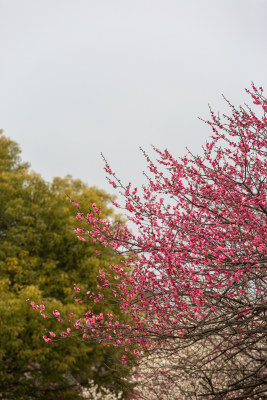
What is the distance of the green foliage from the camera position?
45.8 ft

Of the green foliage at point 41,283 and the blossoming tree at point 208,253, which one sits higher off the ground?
the green foliage at point 41,283

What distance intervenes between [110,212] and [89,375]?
6.58 m

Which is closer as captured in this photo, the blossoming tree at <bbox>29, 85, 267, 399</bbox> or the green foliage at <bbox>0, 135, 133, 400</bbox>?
the blossoming tree at <bbox>29, 85, 267, 399</bbox>

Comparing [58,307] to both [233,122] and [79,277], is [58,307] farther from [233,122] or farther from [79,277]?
[233,122]

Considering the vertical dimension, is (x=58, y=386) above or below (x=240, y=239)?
above

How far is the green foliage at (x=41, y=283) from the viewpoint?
14.0m

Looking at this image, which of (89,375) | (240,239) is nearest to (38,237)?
(89,375)

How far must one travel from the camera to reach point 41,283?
616 inches

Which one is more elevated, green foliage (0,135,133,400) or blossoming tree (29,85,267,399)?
green foliage (0,135,133,400)

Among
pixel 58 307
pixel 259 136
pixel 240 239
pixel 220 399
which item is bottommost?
pixel 220 399

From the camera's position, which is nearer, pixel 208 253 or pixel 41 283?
pixel 208 253

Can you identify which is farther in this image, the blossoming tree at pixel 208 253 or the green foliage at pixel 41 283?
the green foliage at pixel 41 283

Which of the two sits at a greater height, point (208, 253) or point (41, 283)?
point (41, 283)

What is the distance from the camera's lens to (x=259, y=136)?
581 cm
